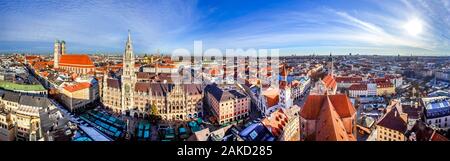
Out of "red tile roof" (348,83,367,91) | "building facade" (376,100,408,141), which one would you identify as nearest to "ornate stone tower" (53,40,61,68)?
"building facade" (376,100,408,141)

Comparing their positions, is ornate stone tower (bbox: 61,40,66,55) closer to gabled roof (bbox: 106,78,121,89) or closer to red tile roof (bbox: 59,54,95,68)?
red tile roof (bbox: 59,54,95,68)

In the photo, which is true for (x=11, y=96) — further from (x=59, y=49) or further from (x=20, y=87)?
(x=59, y=49)

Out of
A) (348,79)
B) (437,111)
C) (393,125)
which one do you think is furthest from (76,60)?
(437,111)

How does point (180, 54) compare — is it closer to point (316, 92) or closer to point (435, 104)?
point (316, 92)

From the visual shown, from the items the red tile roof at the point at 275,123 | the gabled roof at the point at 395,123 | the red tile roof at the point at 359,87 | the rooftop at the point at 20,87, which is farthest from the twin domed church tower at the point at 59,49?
the red tile roof at the point at 359,87

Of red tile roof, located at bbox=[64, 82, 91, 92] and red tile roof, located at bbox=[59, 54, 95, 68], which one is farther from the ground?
red tile roof, located at bbox=[59, 54, 95, 68]
